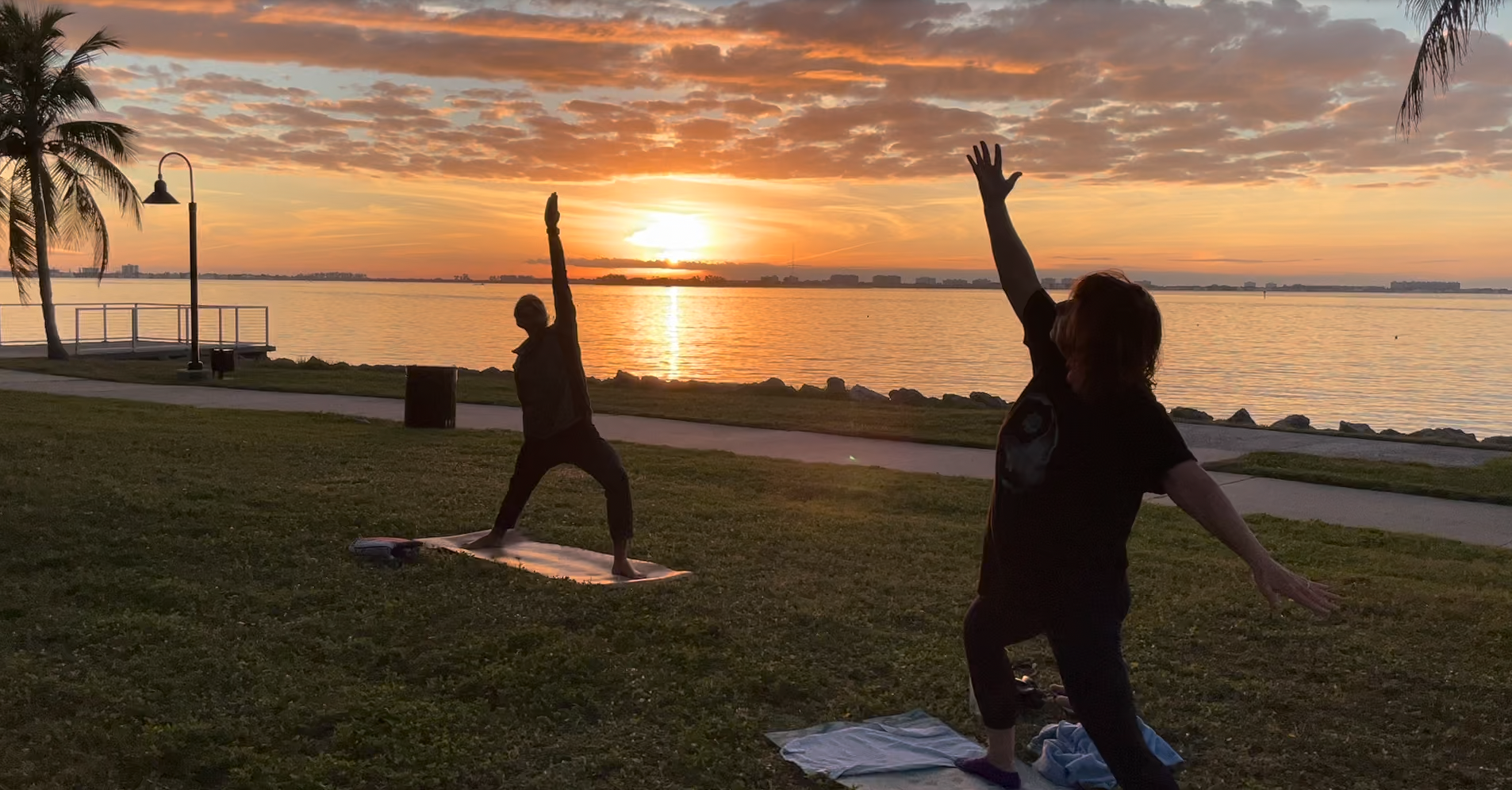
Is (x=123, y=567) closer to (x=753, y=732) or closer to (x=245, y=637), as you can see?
(x=245, y=637)

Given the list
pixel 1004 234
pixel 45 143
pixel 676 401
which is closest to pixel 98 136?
pixel 45 143

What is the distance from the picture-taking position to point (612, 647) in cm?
549

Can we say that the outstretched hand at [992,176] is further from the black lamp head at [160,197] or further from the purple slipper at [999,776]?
the black lamp head at [160,197]

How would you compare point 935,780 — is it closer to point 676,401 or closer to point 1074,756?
point 1074,756

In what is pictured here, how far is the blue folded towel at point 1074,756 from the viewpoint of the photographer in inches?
161

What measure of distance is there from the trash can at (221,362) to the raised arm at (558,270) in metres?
17.1

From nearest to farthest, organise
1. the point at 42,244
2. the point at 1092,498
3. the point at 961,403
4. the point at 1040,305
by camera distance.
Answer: the point at 1092,498, the point at 1040,305, the point at 961,403, the point at 42,244

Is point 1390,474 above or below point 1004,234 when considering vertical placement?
below

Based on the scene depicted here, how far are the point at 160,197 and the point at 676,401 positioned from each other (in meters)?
10.9

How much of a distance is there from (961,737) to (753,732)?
83 cm

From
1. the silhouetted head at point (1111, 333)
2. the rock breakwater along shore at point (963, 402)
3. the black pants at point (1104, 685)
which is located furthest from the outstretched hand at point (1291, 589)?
the rock breakwater along shore at point (963, 402)

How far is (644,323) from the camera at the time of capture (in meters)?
84.9

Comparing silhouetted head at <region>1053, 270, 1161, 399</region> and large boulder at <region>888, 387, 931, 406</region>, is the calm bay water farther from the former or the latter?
silhouetted head at <region>1053, 270, 1161, 399</region>

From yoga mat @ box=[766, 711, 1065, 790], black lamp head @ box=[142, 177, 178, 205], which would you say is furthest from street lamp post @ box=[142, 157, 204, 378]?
yoga mat @ box=[766, 711, 1065, 790]
